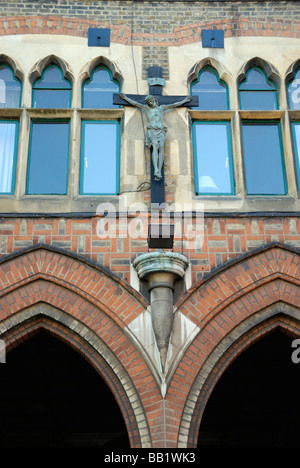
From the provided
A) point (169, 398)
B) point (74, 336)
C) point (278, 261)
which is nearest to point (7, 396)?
point (74, 336)

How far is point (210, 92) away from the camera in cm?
1088

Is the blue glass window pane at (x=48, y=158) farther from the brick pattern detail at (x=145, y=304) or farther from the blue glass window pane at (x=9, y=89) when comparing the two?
the brick pattern detail at (x=145, y=304)

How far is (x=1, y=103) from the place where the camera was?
10648 millimetres

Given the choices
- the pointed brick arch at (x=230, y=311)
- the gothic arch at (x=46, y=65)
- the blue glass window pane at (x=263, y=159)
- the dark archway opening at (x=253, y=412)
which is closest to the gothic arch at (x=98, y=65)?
the gothic arch at (x=46, y=65)

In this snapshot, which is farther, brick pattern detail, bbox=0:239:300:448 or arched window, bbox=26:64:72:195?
arched window, bbox=26:64:72:195

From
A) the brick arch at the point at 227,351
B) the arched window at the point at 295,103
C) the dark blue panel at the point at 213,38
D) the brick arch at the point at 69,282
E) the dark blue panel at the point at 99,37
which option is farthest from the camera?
the dark blue panel at the point at 213,38

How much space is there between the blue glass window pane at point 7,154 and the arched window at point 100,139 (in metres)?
1.01

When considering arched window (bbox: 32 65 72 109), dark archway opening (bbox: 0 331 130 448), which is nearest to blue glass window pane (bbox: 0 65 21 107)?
arched window (bbox: 32 65 72 109)

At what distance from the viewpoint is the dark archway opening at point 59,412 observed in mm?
11859

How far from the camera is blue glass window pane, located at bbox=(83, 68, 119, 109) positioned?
10734 millimetres

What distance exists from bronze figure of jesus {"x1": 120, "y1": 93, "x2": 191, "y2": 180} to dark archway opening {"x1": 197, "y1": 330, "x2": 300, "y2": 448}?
4070mm

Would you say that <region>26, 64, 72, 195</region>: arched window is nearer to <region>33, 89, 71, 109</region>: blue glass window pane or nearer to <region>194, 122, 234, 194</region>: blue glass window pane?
<region>33, 89, 71, 109</region>: blue glass window pane

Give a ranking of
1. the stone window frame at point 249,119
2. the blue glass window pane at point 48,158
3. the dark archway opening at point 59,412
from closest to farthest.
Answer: the stone window frame at point 249,119 < the blue glass window pane at point 48,158 < the dark archway opening at point 59,412

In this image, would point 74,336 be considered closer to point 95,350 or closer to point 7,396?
point 95,350
